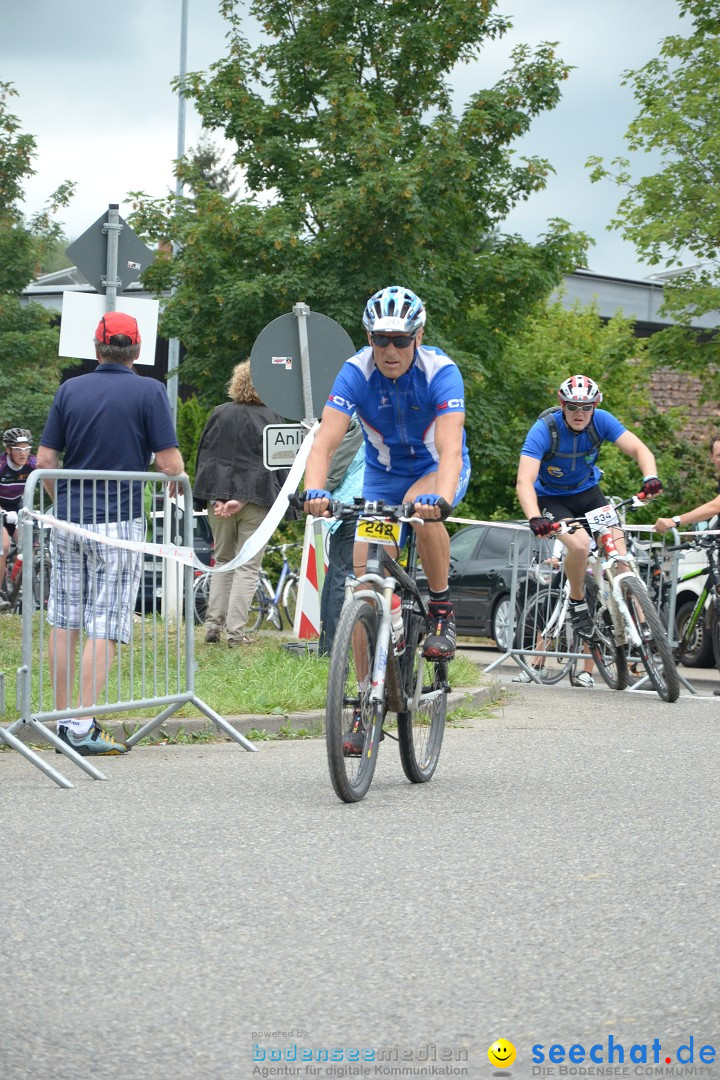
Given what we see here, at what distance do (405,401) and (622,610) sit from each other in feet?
15.6

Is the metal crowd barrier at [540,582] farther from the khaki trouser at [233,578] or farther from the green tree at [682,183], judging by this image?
the green tree at [682,183]

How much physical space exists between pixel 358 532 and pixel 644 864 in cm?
205

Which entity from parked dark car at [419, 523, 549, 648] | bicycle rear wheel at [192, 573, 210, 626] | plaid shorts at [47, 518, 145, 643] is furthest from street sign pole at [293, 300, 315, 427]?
parked dark car at [419, 523, 549, 648]

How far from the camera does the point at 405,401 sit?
22.3ft

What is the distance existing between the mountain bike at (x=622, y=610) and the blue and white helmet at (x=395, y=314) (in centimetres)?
456

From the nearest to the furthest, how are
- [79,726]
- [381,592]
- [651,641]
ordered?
1. [381,592]
2. [79,726]
3. [651,641]

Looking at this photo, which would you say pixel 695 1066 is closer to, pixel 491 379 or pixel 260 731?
pixel 260 731

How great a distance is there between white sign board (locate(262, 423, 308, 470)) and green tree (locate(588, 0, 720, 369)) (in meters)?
13.4

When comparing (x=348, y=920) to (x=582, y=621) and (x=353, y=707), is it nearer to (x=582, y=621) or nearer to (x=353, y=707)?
(x=353, y=707)

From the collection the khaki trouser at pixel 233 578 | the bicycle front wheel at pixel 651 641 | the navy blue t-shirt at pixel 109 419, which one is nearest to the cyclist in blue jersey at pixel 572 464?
the bicycle front wheel at pixel 651 641

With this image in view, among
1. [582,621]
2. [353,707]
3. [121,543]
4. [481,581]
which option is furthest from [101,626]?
[481,581]

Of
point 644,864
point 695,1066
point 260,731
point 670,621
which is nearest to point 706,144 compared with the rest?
point 670,621

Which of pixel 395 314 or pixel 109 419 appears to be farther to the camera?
pixel 109 419

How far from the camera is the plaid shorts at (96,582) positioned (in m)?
7.43
